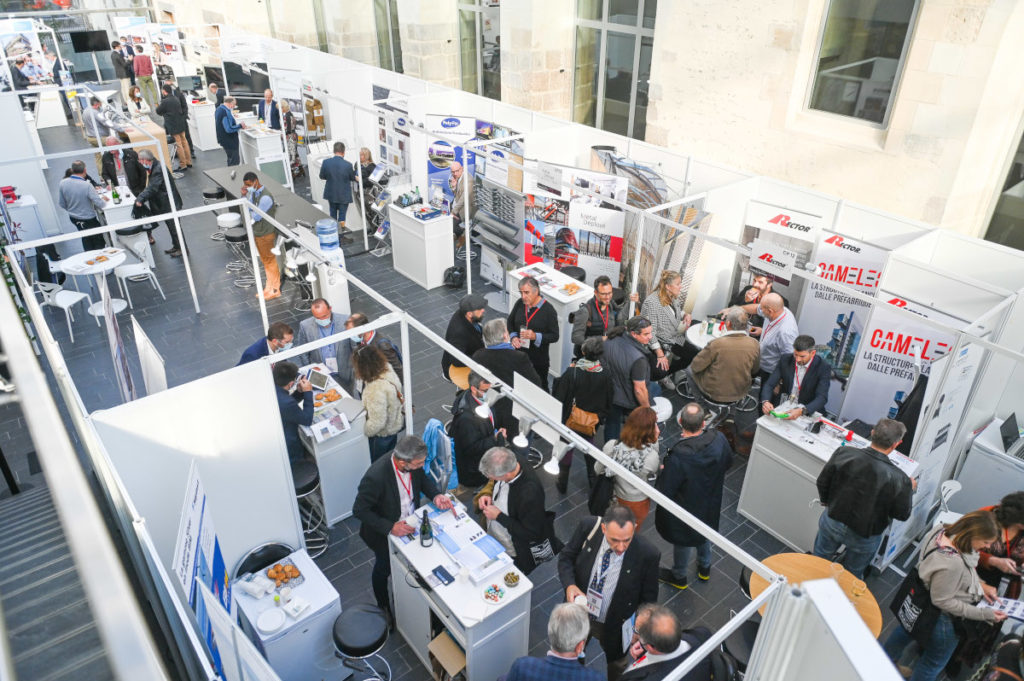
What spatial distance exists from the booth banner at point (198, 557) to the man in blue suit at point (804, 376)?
13.6 ft

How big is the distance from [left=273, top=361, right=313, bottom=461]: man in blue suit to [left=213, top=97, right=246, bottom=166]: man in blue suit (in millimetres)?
8903

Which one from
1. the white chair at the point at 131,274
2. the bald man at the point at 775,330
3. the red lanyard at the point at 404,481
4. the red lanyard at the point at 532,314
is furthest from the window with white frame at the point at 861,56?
the white chair at the point at 131,274

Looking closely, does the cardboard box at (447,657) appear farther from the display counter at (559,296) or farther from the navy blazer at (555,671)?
the display counter at (559,296)

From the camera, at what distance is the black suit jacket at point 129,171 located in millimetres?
10070

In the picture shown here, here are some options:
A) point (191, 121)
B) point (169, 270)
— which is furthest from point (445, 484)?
point (191, 121)

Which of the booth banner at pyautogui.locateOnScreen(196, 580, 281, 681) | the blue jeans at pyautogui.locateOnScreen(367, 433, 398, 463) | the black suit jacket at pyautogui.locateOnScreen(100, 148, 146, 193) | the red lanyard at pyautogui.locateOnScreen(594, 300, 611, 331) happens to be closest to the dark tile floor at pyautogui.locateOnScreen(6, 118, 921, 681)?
the blue jeans at pyautogui.locateOnScreen(367, 433, 398, 463)

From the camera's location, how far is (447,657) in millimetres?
4160

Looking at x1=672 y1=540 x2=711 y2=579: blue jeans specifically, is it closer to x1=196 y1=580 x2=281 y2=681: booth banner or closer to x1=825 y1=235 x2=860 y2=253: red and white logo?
x1=196 y1=580 x2=281 y2=681: booth banner

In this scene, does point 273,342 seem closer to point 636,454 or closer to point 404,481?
point 404,481

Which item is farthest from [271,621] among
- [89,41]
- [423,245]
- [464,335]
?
[89,41]

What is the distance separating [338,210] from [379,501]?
717 cm

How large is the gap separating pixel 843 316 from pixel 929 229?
1.08m

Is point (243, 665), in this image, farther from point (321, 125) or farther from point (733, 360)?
point (321, 125)

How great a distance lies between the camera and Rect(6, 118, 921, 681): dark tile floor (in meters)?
5.11
